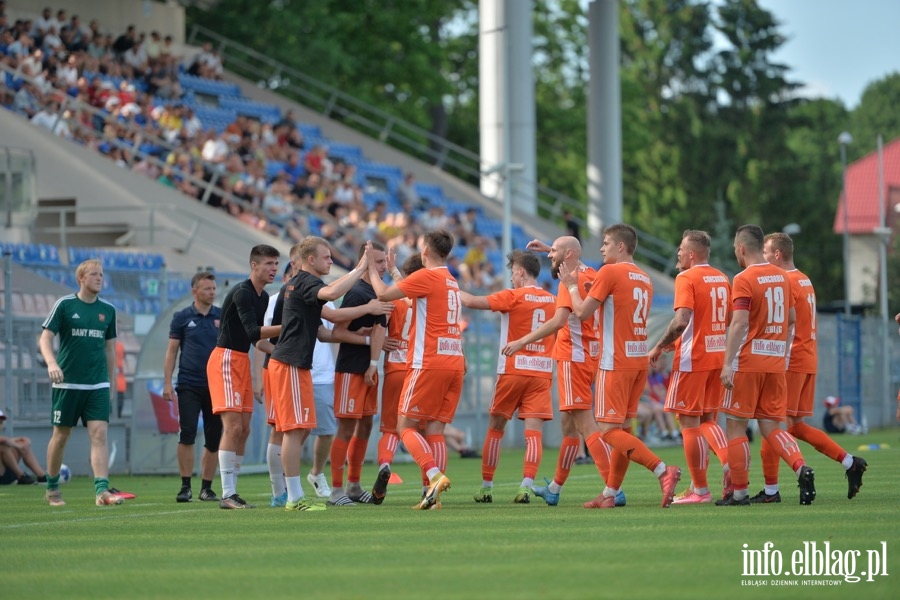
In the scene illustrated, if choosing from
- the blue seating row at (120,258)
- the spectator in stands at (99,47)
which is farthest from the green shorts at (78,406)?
the spectator in stands at (99,47)

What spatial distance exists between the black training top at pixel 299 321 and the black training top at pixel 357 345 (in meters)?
1.02

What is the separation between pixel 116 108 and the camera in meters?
31.0

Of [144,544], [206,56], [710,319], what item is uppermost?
[206,56]

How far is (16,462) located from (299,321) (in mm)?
6848

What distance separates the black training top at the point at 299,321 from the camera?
476 inches

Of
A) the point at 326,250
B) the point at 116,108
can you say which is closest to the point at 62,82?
the point at 116,108

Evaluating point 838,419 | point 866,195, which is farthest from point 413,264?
point 866,195

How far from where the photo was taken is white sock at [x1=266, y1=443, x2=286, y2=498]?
41.8 feet

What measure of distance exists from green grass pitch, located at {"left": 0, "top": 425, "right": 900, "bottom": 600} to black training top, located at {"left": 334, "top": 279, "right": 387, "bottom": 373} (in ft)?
4.17

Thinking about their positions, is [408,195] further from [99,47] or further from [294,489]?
[294,489]

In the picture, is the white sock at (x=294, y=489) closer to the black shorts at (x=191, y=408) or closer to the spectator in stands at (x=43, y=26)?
the black shorts at (x=191, y=408)

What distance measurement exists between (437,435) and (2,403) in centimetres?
815

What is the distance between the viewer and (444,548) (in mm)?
9555

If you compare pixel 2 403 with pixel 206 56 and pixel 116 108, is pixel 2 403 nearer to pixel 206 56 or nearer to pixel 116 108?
pixel 116 108
